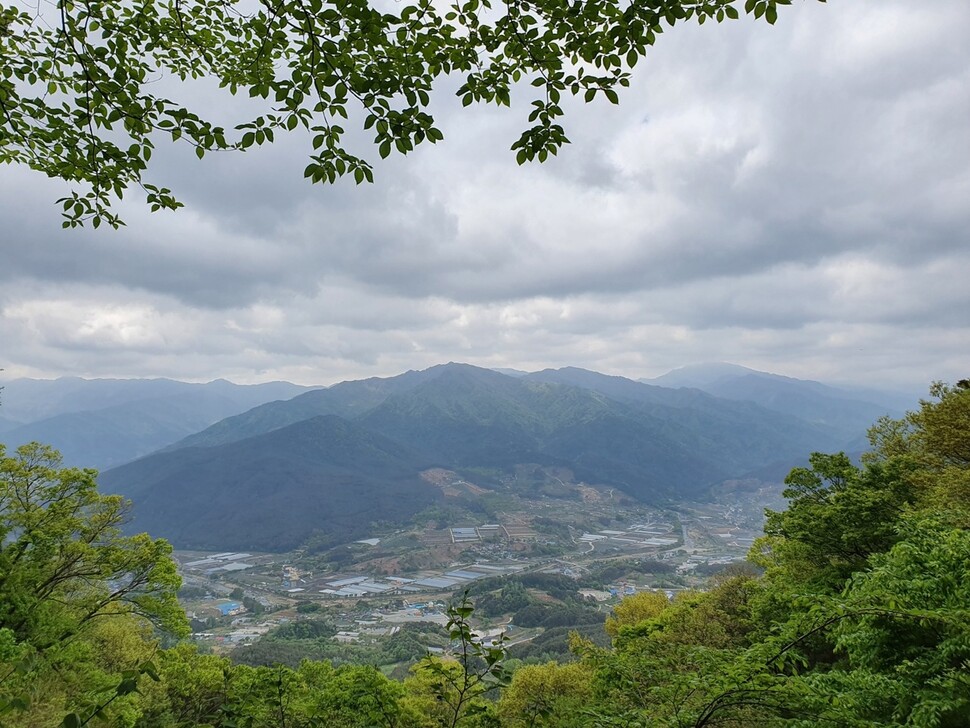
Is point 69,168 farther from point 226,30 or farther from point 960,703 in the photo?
point 960,703

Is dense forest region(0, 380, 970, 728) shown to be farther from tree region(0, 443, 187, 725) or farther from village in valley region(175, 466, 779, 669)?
village in valley region(175, 466, 779, 669)

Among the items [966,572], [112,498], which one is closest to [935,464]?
[966,572]

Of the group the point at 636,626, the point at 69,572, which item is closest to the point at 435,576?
the point at 636,626

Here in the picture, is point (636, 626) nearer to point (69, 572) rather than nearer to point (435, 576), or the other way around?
point (69, 572)

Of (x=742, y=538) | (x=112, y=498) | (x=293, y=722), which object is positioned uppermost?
(x=112, y=498)

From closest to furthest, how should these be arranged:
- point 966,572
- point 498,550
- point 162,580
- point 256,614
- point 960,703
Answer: point 960,703, point 966,572, point 162,580, point 256,614, point 498,550

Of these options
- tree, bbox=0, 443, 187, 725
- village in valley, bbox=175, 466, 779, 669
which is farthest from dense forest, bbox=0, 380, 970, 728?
village in valley, bbox=175, 466, 779, 669

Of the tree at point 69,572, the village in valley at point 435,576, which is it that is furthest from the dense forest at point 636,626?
the village in valley at point 435,576

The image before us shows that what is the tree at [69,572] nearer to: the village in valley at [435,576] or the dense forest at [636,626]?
the dense forest at [636,626]
